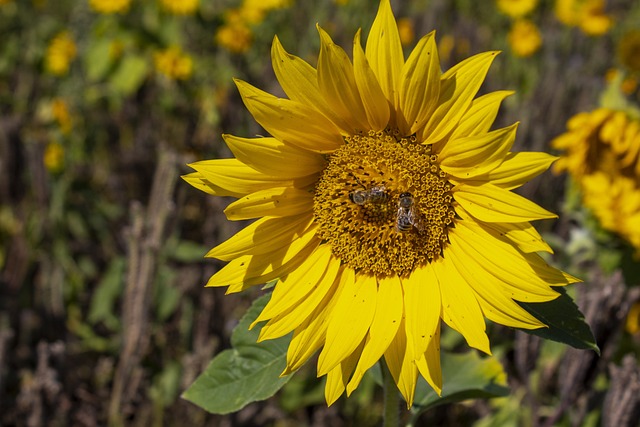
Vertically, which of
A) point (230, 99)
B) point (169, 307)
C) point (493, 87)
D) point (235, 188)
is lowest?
point (169, 307)

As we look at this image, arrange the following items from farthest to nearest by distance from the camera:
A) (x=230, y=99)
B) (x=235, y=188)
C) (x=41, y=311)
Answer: (x=230, y=99) → (x=41, y=311) → (x=235, y=188)

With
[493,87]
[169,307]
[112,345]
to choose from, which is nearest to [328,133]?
[169,307]

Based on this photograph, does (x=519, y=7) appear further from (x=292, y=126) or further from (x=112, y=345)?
(x=292, y=126)

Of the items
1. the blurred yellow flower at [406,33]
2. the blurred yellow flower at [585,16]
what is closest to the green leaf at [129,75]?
the blurred yellow flower at [406,33]

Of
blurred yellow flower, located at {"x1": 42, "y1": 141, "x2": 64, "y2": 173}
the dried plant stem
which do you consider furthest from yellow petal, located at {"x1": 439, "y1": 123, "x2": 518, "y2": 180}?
blurred yellow flower, located at {"x1": 42, "y1": 141, "x2": 64, "y2": 173}

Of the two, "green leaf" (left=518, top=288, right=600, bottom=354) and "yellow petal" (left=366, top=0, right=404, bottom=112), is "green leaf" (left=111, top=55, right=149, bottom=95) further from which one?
"green leaf" (left=518, top=288, right=600, bottom=354)

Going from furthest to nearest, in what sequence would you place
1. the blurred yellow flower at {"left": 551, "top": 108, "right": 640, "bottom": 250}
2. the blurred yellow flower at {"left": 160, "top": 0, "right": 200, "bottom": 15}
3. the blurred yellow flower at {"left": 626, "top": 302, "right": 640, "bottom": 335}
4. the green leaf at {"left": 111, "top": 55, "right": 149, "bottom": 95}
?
1. the blurred yellow flower at {"left": 160, "top": 0, "right": 200, "bottom": 15}
2. the green leaf at {"left": 111, "top": 55, "right": 149, "bottom": 95}
3. the blurred yellow flower at {"left": 551, "top": 108, "right": 640, "bottom": 250}
4. the blurred yellow flower at {"left": 626, "top": 302, "right": 640, "bottom": 335}

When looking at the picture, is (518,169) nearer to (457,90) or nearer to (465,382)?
(457,90)
